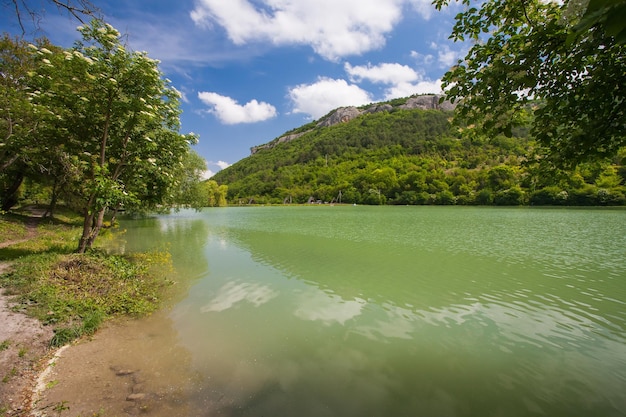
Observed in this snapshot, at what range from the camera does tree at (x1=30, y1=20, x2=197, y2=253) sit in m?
9.57

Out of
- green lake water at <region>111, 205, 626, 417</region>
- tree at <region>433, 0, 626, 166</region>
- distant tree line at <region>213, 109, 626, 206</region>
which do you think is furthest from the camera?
distant tree line at <region>213, 109, 626, 206</region>

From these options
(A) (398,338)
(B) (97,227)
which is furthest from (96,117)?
(A) (398,338)

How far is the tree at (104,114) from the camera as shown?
9.57m

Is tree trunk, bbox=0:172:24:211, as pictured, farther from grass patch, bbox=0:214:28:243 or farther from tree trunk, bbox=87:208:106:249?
tree trunk, bbox=87:208:106:249

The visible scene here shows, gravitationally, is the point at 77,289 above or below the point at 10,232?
below

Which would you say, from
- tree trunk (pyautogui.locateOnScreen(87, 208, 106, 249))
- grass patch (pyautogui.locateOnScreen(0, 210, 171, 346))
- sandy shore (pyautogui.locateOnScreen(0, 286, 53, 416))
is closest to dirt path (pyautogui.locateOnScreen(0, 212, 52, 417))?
sandy shore (pyautogui.locateOnScreen(0, 286, 53, 416))

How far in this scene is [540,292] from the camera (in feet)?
39.4

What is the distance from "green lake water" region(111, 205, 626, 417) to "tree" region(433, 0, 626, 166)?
189 inches

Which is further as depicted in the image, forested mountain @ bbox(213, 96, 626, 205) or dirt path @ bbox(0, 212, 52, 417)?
forested mountain @ bbox(213, 96, 626, 205)

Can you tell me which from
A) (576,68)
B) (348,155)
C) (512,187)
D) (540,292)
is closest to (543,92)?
(576,68)

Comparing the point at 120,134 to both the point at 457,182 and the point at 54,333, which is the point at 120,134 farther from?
the point at 457,182

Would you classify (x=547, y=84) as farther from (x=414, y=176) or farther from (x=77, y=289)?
(x=414, y=176)

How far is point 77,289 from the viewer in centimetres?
955

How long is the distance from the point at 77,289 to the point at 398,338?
9981 millimetres
